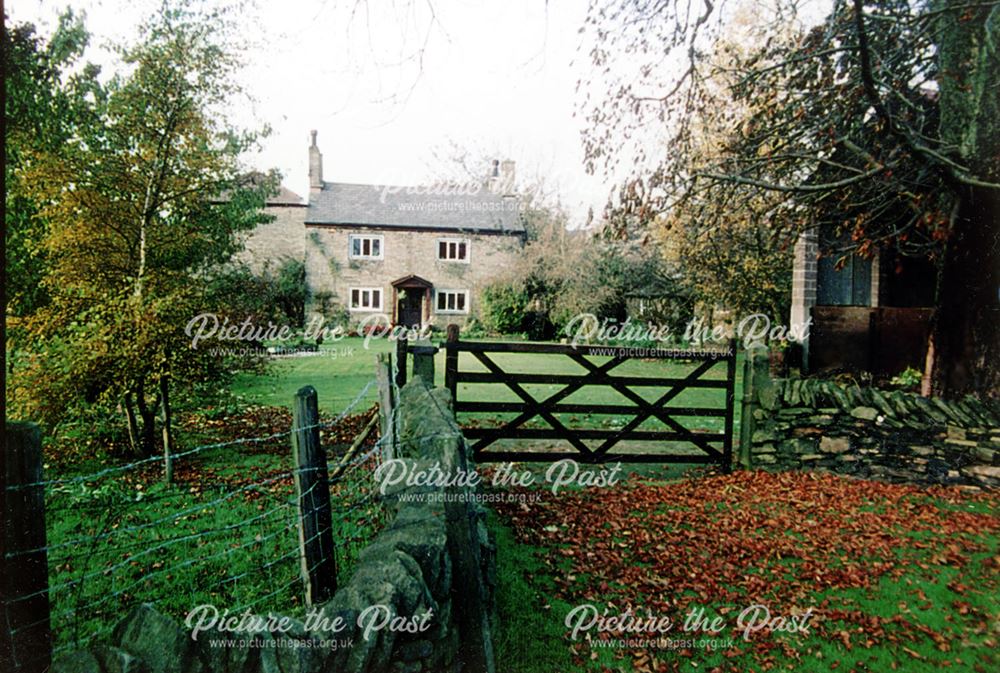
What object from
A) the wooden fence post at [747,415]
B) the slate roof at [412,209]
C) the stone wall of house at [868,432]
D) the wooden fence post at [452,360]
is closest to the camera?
the stone wall of house at [868,432]

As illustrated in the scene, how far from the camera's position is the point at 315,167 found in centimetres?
3384

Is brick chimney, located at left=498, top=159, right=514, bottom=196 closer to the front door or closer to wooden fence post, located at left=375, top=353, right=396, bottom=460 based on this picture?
the front door

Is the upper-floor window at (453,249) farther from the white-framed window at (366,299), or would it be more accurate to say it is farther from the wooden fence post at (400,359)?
the wooden fence post at (400,359)

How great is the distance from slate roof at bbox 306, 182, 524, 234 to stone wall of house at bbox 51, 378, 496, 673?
30.6 m

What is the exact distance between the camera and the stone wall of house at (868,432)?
6469 mm

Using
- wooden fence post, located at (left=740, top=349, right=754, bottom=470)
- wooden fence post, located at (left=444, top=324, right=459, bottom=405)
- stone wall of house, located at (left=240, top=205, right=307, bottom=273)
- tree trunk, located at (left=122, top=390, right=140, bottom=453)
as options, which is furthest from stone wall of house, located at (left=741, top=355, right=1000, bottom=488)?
stone wall of house, located at (left=240, top=205, right=307, bottom=273)

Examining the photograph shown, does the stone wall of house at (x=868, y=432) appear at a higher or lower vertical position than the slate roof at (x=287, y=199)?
lower

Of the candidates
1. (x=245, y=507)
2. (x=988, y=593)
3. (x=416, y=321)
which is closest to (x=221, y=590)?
(x=245, y=507)

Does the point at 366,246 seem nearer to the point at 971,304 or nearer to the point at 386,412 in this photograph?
the point at 386,412

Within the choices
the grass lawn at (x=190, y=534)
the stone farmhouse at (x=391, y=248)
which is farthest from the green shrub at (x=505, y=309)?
the grass lawn at (x=190, y=534)

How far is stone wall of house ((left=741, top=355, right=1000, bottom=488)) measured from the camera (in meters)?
6.47

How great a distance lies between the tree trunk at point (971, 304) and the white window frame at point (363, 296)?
93.7 feet

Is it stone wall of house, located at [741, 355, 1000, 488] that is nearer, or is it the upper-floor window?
stone wall of house, located at [741, 355, 1000, 488]

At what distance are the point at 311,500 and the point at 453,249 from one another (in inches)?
1232
